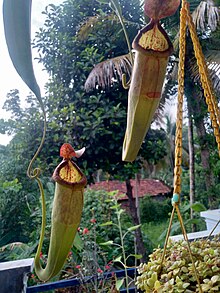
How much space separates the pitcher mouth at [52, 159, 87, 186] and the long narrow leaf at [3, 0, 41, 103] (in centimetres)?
10

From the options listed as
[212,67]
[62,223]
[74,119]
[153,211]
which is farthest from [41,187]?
[153,211]

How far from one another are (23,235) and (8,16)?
1.98 meters

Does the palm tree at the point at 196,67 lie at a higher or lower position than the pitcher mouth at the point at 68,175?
higher

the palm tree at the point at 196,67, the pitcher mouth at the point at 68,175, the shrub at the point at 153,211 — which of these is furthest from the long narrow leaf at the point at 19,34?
the shrub at the point at 153,211

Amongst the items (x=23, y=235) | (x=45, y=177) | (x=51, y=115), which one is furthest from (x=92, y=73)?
(x=23, y=235)

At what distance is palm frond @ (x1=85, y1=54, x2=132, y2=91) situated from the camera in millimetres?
1858

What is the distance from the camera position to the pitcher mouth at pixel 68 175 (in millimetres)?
277

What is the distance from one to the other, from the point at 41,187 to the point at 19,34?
12cm

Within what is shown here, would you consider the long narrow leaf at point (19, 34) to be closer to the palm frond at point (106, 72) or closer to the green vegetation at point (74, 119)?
the green vegetation at point (74, 119)

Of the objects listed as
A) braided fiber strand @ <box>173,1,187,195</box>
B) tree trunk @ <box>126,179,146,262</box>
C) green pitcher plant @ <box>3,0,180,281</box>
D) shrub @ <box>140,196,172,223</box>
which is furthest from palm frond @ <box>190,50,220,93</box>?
shrub @ <box>140,196,172,223</box>

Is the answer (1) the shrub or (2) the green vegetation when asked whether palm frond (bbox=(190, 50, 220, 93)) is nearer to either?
(2) the green vegetation

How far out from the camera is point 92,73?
188 cm

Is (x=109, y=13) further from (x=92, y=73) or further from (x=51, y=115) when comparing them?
(x=51, y=115)

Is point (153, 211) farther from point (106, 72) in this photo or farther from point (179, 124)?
point (179, 124)
